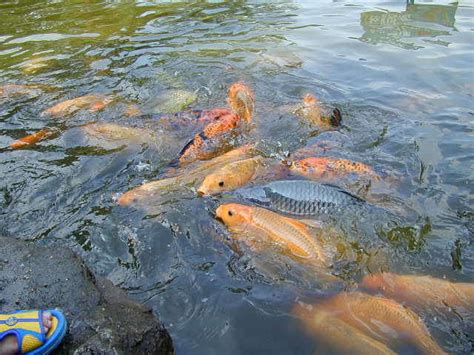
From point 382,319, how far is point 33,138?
4.79 m

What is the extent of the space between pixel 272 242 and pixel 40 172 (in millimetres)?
2947

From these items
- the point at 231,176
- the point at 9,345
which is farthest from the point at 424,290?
the point at 9,345

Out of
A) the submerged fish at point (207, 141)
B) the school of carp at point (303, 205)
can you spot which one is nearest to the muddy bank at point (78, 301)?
the school of carp at point (303, 205)

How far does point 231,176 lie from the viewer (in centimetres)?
473

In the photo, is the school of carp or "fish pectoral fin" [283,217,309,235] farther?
"fish pectoral fin" [283,217,309,235]

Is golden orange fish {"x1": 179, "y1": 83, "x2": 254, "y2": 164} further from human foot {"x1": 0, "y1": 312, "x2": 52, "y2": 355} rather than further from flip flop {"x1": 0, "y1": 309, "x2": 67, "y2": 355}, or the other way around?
human foot {"x1": 0, "y1": 312, "x2": 52, "y2": 355}

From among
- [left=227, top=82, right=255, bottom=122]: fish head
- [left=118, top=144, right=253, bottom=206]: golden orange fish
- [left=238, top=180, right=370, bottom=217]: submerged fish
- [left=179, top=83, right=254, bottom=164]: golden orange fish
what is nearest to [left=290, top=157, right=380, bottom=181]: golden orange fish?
[left=238, top=180, right=370, bottom=217]: submerged fish

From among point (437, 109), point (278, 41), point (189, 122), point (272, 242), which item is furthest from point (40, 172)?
point (278, 41)

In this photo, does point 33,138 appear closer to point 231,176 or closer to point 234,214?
point 231,176

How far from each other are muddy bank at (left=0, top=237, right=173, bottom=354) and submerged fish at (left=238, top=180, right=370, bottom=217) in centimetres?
168

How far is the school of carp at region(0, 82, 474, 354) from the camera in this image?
10.3 ft

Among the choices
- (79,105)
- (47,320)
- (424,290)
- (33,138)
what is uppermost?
(47,320)

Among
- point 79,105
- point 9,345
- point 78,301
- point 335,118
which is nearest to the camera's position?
point 9,345

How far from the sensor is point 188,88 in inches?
290
